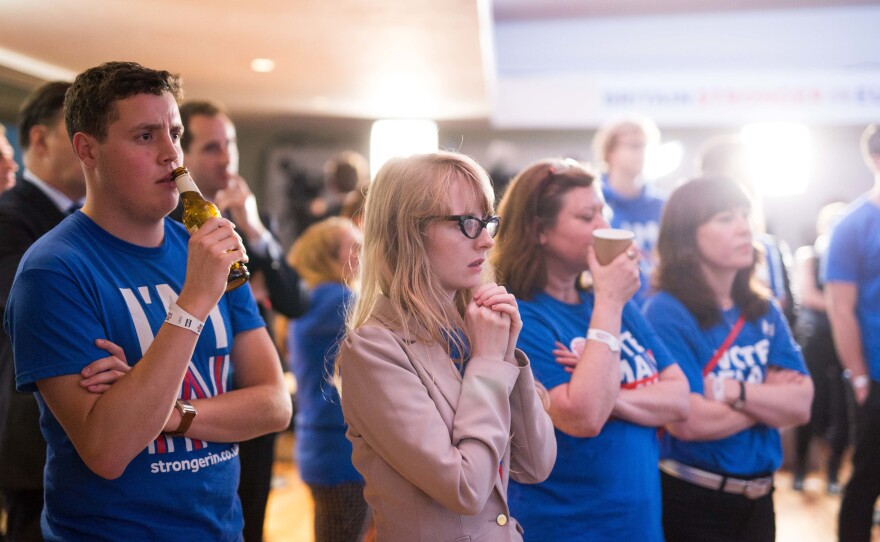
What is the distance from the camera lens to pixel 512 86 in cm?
759

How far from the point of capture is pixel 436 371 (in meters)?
1.44

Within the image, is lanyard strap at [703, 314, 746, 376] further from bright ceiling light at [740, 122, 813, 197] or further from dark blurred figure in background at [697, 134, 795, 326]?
bright ceiling light at [740, 122, 813, 197]

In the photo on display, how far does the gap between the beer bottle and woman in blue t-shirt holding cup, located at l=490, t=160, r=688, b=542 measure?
2.44 feet

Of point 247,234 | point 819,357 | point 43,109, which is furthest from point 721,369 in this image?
point 819,357

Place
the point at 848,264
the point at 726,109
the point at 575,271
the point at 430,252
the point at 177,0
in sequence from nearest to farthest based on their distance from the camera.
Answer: the point at 430,252, the point at 575,271, the point at 848,264, the point at 177,0, the point at 726,109

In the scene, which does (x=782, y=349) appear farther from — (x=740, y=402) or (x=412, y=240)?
(x=412, y=240)

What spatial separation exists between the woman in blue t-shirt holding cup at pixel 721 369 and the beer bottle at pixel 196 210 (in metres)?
1.26

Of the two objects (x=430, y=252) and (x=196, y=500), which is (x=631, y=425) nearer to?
(x=430, y=252)

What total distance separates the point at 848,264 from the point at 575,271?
1.77 m

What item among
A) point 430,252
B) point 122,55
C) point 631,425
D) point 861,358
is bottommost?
point 861,358

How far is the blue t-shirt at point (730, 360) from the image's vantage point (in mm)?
2189

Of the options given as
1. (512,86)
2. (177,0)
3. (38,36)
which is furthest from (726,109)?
(38,36)

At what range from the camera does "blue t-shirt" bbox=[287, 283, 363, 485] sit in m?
2.81

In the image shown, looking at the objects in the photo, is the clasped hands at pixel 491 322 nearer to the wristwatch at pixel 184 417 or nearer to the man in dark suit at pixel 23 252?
the wristwatch at pixel 184 417
